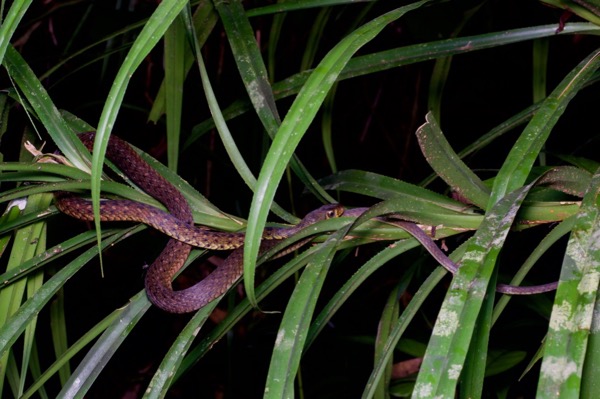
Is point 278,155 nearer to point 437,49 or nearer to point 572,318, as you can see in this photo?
point 572,318

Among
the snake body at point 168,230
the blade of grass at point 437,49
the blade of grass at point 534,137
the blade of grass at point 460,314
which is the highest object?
the blade of grass at point 437,49

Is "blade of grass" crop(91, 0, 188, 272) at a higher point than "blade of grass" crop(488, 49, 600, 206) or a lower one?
lower

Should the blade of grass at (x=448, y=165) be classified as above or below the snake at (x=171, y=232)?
above

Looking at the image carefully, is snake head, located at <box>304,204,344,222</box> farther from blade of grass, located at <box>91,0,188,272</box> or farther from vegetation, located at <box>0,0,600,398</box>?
blade of grass, located at <box>91,0,188,272</box>

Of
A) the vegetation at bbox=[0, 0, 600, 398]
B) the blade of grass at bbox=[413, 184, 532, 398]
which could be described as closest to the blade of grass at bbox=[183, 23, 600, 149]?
the vegetation at bbox=[0, 0, 600, 398]

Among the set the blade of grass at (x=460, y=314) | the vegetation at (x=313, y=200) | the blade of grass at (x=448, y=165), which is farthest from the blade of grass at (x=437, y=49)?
the blade of grass at (x=460, y=314)

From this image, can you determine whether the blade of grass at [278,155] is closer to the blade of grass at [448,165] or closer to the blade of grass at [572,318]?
the blade of grass at [572,318]

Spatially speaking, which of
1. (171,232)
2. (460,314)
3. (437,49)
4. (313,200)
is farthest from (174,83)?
(313,200)
